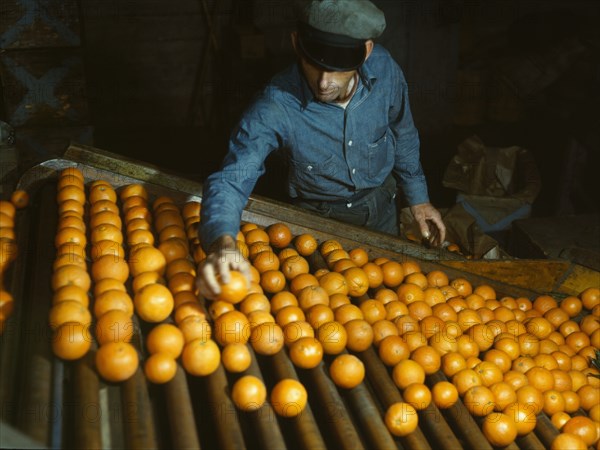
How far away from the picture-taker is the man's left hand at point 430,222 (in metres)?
3.61

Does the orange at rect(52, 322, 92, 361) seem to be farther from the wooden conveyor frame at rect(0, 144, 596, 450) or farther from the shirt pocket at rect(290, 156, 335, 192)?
the shirt pocket at rect(290, 156, 335, 192)

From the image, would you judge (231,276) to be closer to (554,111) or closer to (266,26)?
(266,26)

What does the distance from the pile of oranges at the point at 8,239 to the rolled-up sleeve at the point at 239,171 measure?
75cm

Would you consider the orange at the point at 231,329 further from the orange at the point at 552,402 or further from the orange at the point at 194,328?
the orange at the point at 552,402

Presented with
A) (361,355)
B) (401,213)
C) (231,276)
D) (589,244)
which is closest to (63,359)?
(231,276)

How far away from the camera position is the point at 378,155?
351cm

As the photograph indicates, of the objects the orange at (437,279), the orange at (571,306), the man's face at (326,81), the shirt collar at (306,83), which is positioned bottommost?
the orange at (571,306)

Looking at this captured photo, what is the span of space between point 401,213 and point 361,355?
8.55 feet

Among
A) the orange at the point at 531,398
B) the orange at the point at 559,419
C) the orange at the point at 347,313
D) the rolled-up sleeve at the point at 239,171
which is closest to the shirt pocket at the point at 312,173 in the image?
the rolled-up sleeve at the point at 239,171

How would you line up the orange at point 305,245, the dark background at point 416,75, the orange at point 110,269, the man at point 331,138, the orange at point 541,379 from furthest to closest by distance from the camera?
the dark background at point 416,75 → the orange at point 305,245 → the man at point 331,138 → the orange at point 541,379 → the orange at point 110,269

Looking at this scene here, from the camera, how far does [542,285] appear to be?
324 centimetres

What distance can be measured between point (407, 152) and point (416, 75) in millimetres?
3951

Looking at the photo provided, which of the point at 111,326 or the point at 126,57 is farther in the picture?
the point at 126,57

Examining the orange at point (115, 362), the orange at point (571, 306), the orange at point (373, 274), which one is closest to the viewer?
the orange at point (115, 362)
